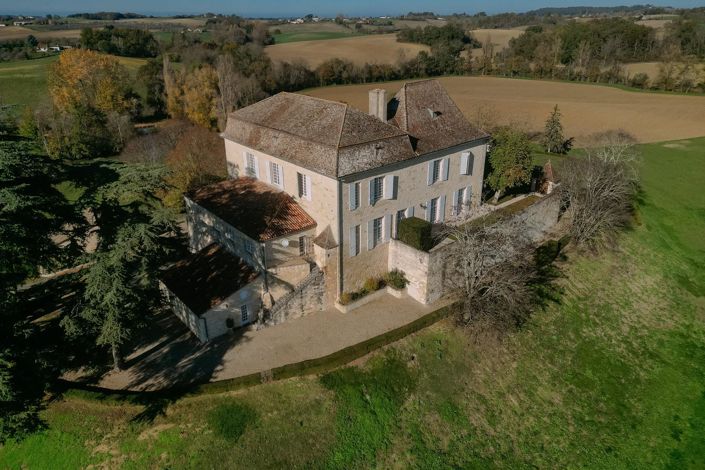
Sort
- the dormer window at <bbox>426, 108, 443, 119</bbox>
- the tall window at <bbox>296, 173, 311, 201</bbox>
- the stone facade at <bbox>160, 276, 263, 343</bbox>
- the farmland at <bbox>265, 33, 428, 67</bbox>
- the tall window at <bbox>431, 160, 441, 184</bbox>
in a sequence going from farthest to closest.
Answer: the farmland at <bbox>265, 33, 428, 67</bbox>, the dormer window at <bbox>426, 108, 443, 119</bbox>, the tall window at <bbox>431, 160, 441, 184</bbox>, the tall window at <bbox>296, 173, 311, 201</bbox>, the stone facade at <bbox>160, 276, 263, 343</bbox>

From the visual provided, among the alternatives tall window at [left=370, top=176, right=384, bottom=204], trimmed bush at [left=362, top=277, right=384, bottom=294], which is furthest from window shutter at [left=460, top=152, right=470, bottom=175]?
trimmed bush at [left=362, top=277, right=384, bottom=294]

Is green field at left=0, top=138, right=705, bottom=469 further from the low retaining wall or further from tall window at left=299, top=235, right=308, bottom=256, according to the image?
tall window at left=299, top=235, right=308, bottom=256

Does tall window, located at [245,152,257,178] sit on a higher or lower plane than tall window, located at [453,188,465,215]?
higher

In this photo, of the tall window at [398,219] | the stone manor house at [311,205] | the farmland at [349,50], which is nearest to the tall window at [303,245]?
the stone manor house at [311,205]

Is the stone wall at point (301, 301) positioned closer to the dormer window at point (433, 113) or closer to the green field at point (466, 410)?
the green field at point (466, 410)

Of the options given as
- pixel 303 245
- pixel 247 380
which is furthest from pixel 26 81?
pixel 247 380

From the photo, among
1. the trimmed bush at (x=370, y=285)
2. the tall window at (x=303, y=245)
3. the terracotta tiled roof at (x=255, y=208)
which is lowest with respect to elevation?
the trimmed bush at (x=370, y=285)

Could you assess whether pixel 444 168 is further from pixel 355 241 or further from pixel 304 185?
pixel 304 185
